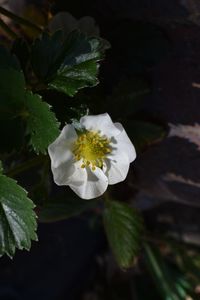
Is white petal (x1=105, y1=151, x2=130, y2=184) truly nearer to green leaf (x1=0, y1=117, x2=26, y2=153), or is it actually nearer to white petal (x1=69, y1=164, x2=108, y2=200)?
white petal (x1=69, y1=164, x2=108, y2=200)

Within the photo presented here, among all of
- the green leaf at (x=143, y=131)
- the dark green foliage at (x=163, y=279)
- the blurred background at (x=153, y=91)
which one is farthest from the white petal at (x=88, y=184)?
the dark green foliage at (x=163, y=279)

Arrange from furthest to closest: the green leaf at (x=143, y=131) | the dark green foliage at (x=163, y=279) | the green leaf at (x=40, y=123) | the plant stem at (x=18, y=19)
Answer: the dark green foliage at (x=163, y=279)
the green leaf at (x=143, y=131)
the plant stem at (x=18, y=19)
the green leaf at (x=40, y=123)

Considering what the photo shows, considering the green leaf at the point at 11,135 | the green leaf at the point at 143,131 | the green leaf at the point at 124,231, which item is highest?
the green leaf at the point at 11,135

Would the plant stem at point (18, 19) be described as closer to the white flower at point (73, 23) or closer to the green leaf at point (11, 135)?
the white flower at point (73, 23)

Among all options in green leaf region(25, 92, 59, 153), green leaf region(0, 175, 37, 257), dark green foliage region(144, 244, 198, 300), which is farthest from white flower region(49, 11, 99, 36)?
dark green foliage region(144, 244, 198, 300)

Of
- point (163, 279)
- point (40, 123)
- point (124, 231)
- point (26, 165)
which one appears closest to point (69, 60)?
point (40, 123)

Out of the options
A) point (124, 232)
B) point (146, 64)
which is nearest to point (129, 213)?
point (124, 232)
